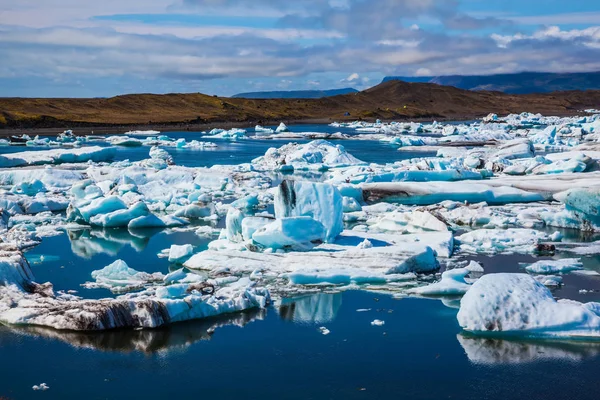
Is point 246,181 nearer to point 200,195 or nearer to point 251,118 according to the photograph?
point 200,195

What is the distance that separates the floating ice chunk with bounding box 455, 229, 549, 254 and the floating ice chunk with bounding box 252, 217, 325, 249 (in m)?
2.46

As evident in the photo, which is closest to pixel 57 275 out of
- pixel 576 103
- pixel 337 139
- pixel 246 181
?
pixel 246 181

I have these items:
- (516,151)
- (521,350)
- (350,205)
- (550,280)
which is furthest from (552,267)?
(516,151)

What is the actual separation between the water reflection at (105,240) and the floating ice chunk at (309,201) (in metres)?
2.55

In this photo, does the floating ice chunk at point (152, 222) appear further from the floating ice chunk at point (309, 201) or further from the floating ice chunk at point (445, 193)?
the floating ice chunk at point (445, 193)

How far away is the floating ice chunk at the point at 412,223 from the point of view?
11940 millimetres

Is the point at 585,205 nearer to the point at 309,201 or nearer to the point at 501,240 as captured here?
the point at 501,240

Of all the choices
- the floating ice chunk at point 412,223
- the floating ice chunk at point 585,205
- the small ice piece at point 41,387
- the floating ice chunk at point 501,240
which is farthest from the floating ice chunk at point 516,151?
the small ice piece at point 41,387

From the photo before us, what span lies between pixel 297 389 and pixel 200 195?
9.35 m

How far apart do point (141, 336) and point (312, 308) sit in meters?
1.98

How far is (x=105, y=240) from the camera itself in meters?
12.3

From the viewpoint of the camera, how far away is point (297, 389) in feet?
19.7

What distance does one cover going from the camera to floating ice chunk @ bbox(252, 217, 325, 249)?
A: 32.5 ft

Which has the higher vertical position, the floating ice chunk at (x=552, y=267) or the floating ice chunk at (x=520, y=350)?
the floating ice chunk at (x=552, y=267)
